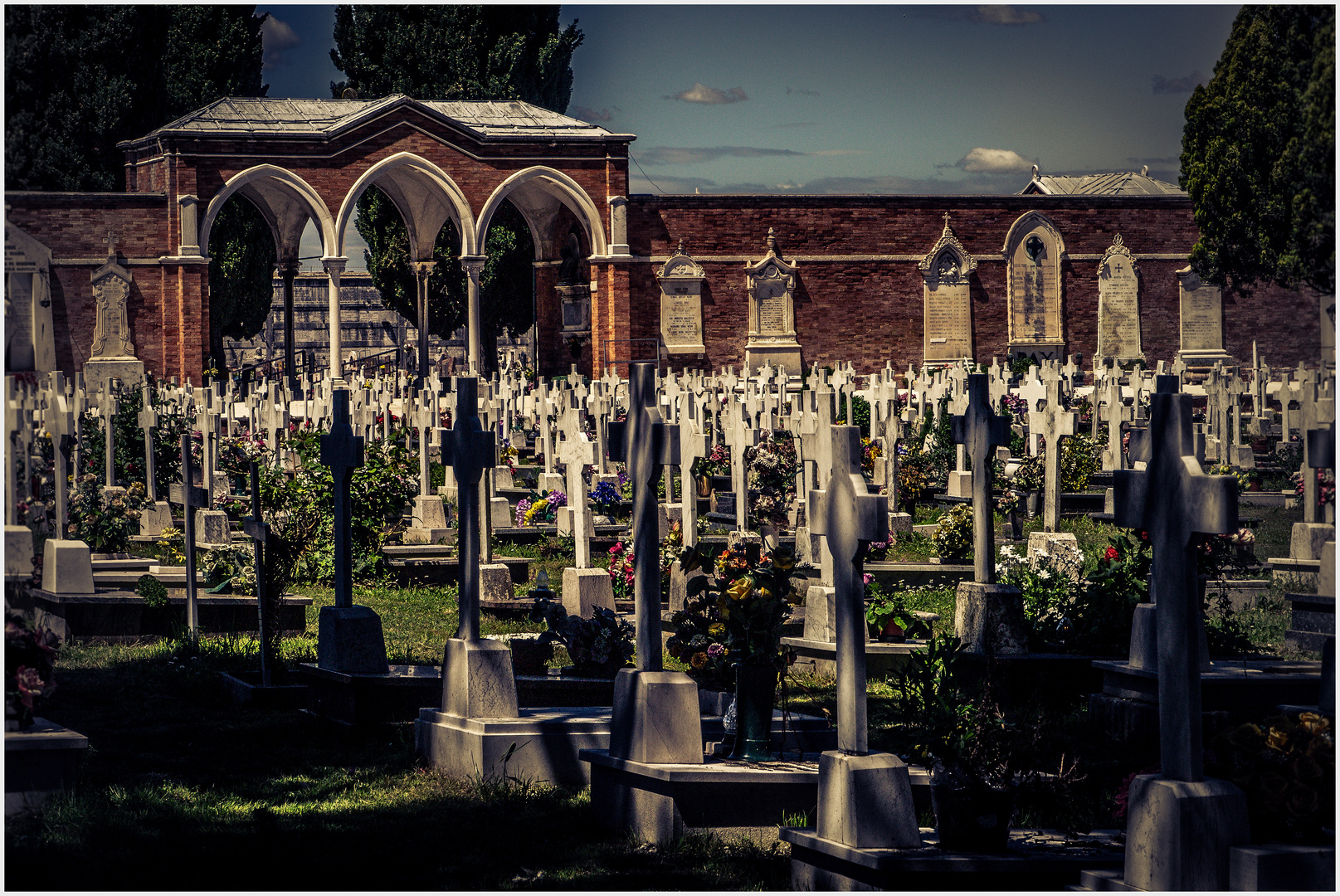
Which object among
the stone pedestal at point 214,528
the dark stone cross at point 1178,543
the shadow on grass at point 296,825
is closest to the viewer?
the dark stone cross at point 1178,543

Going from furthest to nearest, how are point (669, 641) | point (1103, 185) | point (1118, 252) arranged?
point (1103, 185) → point (1118, 252) → point (669, 641)

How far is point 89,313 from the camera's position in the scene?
27.8 metres

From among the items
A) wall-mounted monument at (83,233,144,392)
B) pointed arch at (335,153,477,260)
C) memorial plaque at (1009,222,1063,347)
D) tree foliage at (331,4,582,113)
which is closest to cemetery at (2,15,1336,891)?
wall-mounted monument at (83,233,144,392)

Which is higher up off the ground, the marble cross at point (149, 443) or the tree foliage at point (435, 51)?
the tree foliage at point (435, 51)

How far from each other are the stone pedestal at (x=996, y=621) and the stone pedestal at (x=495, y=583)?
12.2ft

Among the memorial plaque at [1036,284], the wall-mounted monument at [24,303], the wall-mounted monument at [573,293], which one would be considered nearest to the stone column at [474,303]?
the wall-mounted monument at [573,293]

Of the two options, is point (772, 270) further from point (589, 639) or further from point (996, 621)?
point (589, 639)

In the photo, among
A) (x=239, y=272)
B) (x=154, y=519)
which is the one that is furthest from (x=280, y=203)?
(x=154, y=519)

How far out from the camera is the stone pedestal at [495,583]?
10977 millimetres

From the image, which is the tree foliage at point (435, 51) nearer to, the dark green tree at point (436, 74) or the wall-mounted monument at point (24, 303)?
the dark green tree at point (436, 74)

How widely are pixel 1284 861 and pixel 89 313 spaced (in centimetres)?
A: 2692

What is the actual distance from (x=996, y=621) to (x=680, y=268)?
23.6 metres

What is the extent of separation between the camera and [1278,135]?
4.97 m

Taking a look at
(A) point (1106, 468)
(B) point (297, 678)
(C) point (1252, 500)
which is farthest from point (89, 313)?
(C) point (1252, 500)
